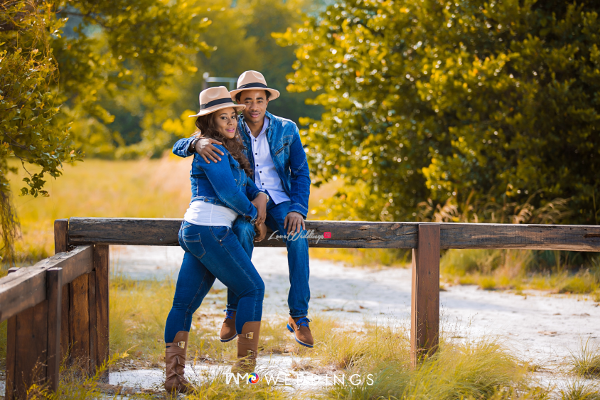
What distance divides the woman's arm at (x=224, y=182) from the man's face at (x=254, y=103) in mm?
629

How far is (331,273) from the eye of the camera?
8516mm

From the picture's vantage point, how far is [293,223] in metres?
3.74

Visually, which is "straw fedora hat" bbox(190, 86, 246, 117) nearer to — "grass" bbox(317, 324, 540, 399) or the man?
the man

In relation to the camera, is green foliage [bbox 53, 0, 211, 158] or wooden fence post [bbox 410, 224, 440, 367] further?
green foliage [bbox 53, 0, 211, 158]

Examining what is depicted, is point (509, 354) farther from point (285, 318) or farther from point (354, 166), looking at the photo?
point (354, 166)

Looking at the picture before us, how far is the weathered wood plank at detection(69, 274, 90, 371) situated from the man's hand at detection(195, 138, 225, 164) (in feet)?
4.02

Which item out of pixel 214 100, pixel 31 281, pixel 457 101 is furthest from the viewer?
pixel 457 101

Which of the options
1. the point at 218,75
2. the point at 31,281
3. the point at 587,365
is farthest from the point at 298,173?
the point at 218,75

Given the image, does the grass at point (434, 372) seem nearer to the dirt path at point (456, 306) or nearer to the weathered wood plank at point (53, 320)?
the dirt path at point (456, 306)

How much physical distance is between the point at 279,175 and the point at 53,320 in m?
1.70

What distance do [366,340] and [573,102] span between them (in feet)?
16.2

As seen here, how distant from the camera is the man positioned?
371 centimetres

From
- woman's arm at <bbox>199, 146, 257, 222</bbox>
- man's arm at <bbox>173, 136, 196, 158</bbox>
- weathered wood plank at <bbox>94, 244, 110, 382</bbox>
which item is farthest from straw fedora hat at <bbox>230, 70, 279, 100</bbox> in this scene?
weathered wood plank at <bbox>94, 244, 110, 382</bbox>

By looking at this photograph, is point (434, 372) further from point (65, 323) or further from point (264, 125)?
point (65, 323)
